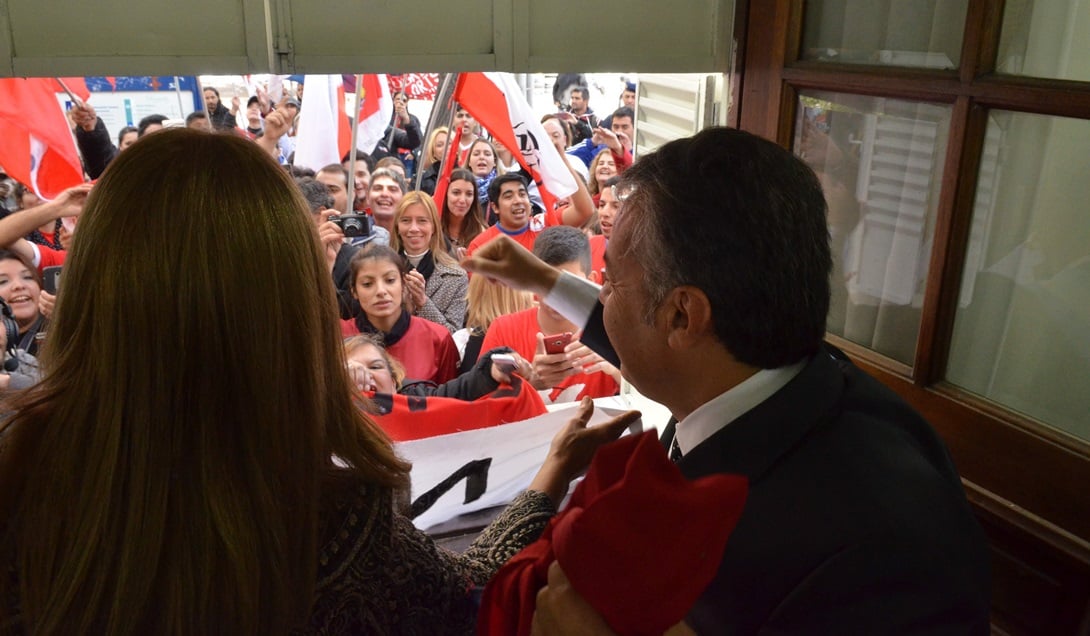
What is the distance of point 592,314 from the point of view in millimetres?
1208

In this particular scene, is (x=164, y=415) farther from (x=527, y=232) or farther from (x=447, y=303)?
(x=527, y=232)

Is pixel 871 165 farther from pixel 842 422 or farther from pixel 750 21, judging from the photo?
pixel 842 422

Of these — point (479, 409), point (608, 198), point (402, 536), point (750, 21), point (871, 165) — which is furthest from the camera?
point (608, 198)

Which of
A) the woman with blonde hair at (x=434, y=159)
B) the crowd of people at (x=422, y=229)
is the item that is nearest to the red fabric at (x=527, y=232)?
the crowd of people at (x=422, y=229)

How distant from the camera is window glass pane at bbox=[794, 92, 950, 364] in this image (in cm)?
109

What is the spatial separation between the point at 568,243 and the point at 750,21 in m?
0.79

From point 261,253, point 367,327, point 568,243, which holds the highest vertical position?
point 261,253

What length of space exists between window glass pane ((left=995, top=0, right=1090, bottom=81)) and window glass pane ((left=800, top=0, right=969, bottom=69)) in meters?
0.06

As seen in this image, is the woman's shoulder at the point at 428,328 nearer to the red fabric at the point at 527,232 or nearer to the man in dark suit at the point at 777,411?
the red fabric at the point at 527,232

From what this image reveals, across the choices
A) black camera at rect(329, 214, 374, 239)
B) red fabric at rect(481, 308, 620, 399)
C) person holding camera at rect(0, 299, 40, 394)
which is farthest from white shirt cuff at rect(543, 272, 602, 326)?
black camera at rect(329, 214, 374, 239)

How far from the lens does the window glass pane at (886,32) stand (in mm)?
1027

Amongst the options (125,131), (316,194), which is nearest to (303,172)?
(316,194)

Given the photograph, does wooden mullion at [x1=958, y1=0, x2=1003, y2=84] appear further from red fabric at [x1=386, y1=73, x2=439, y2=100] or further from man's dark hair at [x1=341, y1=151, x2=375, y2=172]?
red fabric at [x1=386, y1=73, x2=439, y2=100]

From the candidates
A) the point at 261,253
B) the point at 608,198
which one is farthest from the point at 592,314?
the point at 608,198
